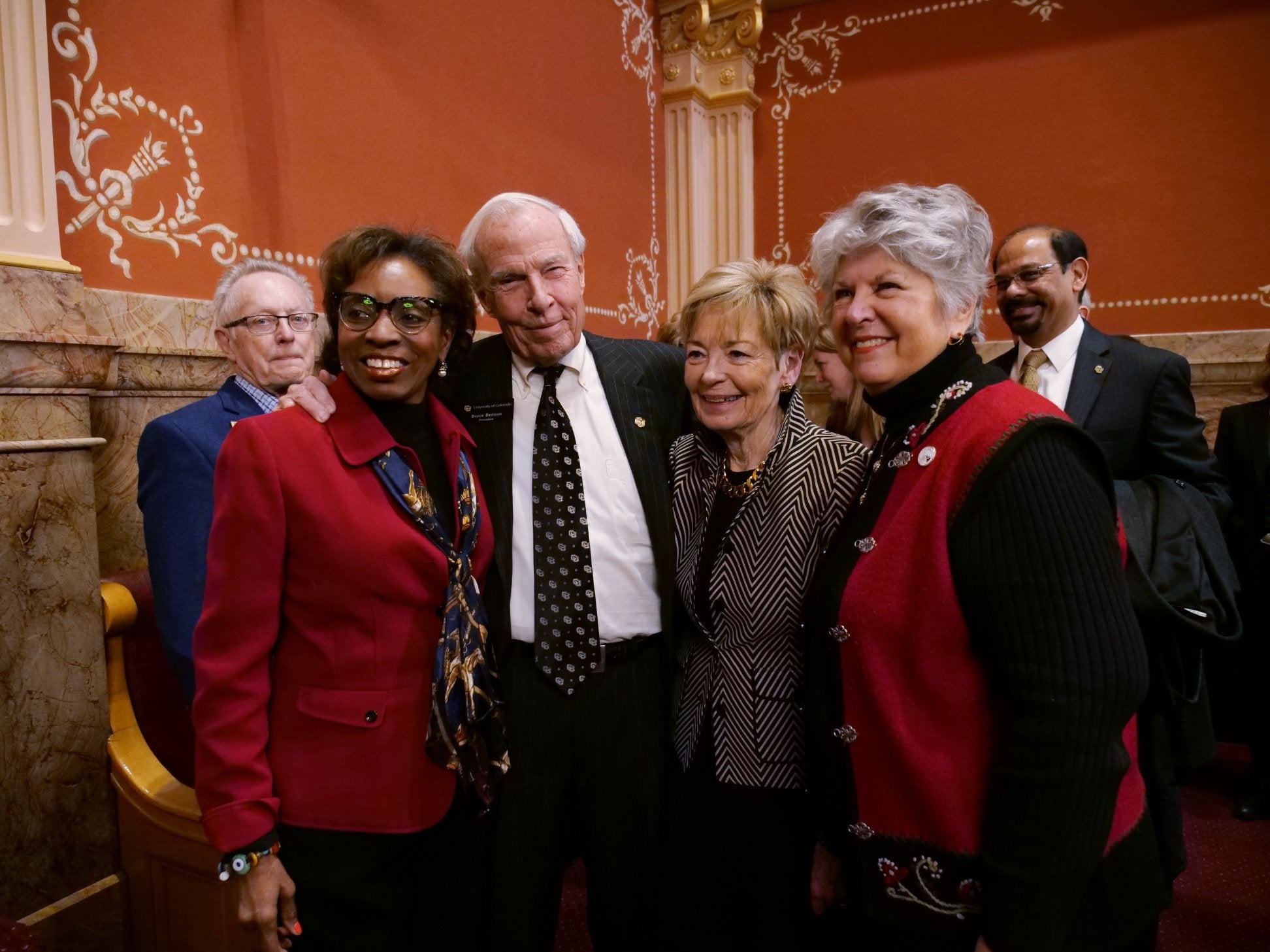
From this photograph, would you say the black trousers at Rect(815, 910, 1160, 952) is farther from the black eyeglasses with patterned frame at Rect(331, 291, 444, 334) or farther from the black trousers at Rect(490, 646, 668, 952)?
the black eyeglasses with patterned frame at Rect(331, 291, 444, 334)

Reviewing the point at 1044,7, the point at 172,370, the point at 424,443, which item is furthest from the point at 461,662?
the point at 1044,7

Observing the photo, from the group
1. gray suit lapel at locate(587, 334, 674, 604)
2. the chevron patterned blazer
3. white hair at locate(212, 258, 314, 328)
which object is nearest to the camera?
the chevron patterned blazer

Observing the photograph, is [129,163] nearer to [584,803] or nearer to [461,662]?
[461,662]

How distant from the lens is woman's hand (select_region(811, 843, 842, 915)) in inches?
55.1

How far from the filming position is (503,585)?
5.05 feet

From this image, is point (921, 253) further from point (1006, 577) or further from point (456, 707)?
point (456, 707)

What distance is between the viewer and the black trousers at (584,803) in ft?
4.99

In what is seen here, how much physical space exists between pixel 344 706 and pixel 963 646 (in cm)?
96

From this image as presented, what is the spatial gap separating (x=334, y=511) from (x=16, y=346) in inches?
37.3

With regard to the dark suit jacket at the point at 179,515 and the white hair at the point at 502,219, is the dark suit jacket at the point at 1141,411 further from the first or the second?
the dark suit jacket at the point at 179,515

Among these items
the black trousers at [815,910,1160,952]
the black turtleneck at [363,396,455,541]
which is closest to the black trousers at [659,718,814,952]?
the black trousers at [815,910,1160,952]

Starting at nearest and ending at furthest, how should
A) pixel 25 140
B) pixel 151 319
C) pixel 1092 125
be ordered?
pixel 25 140
pixel 151 319
pixel 1092 125

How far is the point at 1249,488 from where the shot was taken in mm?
3186

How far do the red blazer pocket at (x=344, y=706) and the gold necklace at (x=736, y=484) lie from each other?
0.76 m
